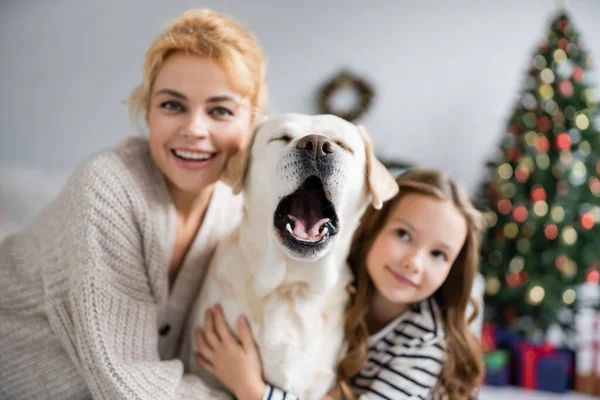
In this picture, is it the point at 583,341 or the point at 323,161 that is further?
the point at 583,341

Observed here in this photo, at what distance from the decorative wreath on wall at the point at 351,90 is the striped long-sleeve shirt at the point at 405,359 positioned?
2.50 m

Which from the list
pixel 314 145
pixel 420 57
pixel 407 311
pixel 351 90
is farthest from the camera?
pixel 420 57

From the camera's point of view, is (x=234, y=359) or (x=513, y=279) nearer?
(x=234, y=359)

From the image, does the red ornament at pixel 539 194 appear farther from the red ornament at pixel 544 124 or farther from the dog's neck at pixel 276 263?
the dog's neck at pixel 276 263

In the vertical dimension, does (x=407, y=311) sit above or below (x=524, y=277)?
above

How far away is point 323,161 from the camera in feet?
3.55

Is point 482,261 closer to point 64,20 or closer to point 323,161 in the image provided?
point 323,161

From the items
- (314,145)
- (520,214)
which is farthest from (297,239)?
(520,214)

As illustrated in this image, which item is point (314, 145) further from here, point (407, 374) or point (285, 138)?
point (407, 374)

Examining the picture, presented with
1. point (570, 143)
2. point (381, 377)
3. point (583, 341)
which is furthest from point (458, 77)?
point (381, 377)

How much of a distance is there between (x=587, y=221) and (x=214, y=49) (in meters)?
2.56

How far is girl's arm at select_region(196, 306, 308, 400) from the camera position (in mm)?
1227

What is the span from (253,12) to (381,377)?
3.11 meters

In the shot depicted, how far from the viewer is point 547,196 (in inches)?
117
